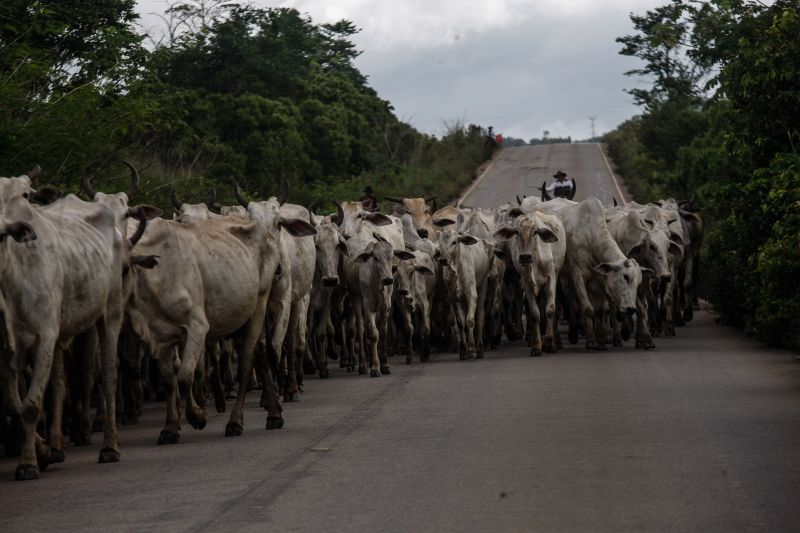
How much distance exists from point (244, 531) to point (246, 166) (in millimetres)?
34243

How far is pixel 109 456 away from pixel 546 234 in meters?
10.5

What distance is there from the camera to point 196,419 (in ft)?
40.5

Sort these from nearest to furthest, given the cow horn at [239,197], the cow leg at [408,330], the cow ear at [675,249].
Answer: the cow horn at [239,197] < the cow leg at [408,330] < the cow ear at [675,249]

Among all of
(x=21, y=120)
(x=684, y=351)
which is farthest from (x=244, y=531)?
(x=684, y=351)

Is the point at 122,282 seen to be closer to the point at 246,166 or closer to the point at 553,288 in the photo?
the point at 553,288

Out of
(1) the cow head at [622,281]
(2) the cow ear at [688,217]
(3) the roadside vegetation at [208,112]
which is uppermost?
(3) the roadside vegetation at [208,112]

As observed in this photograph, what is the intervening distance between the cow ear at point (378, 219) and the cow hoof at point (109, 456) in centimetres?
980

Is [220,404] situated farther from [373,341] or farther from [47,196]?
[373,341]

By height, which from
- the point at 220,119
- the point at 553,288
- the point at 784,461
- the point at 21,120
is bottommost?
the point at 784,461

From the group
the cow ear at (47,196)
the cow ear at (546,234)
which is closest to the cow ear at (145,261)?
the cow ear at (47,196)

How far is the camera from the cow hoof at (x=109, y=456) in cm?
1071

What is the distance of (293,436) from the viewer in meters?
11.8

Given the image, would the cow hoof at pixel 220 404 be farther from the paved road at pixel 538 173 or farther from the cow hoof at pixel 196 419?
the paved road at pixel 538 173

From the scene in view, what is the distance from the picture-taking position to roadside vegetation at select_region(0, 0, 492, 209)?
18.3 metres
